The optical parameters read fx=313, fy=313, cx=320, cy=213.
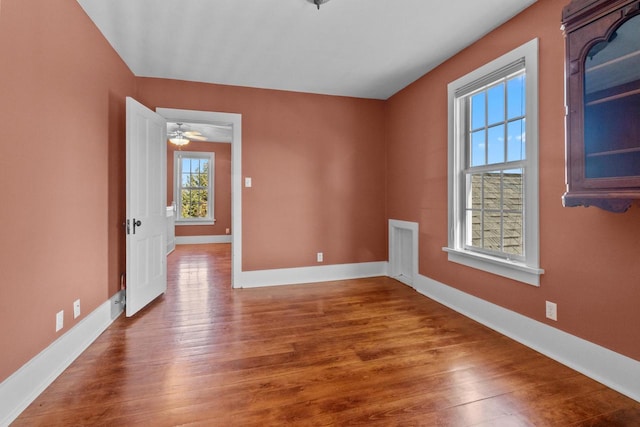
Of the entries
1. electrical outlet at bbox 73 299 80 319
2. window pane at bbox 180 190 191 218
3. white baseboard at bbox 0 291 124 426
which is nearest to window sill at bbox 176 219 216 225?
window pane at bbox 180 190 191 218

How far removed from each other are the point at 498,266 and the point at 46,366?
3294 mm

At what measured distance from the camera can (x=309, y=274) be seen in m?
4.28

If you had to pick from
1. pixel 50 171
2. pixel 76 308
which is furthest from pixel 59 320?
pixel 50 171

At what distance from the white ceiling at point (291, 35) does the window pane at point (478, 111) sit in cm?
50

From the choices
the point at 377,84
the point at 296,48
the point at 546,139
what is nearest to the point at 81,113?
the point at 296,48

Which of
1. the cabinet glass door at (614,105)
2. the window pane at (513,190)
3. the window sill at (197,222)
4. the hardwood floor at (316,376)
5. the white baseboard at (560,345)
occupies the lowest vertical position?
the hardwood floor at (316,376)

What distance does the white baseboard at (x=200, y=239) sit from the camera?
7.78 metres

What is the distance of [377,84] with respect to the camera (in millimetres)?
3965

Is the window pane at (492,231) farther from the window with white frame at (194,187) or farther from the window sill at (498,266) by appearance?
the window with white frame at (194,187)

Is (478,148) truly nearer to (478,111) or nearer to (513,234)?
(478,111)

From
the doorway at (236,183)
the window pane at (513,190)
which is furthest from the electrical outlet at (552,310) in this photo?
the doorway at (236,183)

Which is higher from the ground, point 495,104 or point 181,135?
point 181,135

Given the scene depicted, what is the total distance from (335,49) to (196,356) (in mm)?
2925

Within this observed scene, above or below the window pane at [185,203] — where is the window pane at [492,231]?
below
